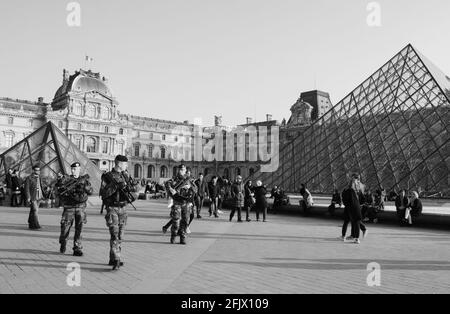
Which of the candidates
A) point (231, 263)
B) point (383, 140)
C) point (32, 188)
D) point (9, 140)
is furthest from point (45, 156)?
point (9, 140)

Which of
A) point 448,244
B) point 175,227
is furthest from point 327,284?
point 448,244

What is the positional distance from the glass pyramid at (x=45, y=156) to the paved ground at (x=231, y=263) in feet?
32.6

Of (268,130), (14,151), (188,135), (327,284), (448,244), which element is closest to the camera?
(327,284)

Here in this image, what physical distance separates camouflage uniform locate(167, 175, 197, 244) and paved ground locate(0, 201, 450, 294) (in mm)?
339

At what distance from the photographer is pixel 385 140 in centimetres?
1780

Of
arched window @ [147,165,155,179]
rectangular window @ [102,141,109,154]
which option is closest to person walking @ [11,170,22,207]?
rectangular window @ [102,141,109,154]

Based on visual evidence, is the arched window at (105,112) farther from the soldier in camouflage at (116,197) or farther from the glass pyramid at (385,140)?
the soldier in camouflage at (116,197)

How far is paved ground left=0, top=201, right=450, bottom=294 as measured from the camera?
470cm

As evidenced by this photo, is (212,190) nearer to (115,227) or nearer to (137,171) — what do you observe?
(115,227)

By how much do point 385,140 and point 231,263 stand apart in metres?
13.7

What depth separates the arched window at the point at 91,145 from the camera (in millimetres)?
73275

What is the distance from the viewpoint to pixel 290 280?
507 cm

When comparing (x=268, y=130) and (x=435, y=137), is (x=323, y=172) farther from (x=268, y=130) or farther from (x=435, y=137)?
(x=268, y=130)
